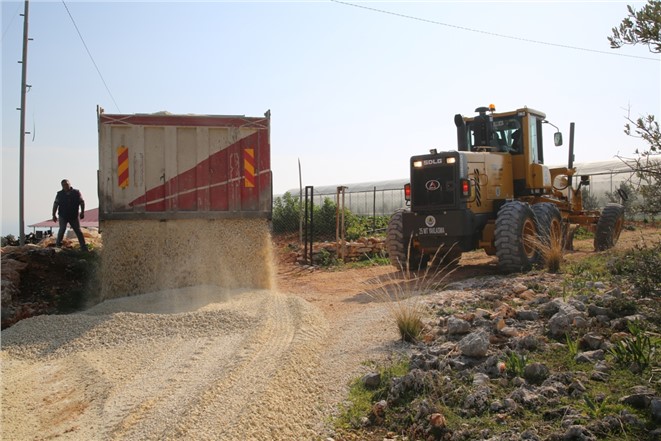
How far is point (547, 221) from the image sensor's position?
36.5 feet

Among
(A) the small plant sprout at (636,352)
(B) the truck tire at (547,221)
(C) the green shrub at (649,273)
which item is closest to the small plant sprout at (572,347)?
(A) the small plant sprout at (636,352)

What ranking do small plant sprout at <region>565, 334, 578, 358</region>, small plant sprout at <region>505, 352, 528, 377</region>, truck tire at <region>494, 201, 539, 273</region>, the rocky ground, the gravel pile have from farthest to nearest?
truck tire at <region>494, 201, 539, 273</region>
small plant sprout at <region>565, 334, 578, 358</region>
small plant sprout at <region>505, 352, 528, 377</region>
the gravel pile
the rocky ground

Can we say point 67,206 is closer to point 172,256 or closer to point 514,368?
point 172,256

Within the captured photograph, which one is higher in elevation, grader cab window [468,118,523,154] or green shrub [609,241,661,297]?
grader cab window [468,118,523,154]

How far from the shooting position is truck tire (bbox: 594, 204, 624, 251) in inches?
523

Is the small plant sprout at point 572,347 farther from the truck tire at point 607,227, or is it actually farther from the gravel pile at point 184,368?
the truck tire at point 607,227

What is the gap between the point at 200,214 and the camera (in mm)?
9297

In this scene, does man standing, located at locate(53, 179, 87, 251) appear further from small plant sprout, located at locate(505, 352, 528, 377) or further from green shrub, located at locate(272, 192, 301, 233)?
green shrub, located at locate(272, 192, 301, 233)

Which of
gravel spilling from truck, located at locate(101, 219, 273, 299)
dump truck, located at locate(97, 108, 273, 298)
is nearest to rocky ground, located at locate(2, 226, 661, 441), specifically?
gravel spilling from truck, located at locate(101, 219, 273, 299)

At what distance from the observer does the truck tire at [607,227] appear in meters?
13.3

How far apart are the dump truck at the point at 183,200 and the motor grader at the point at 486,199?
285cm

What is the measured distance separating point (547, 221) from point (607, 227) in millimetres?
3106

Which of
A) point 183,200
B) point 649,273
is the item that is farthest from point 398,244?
point 649,273

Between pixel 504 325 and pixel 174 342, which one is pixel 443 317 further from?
pixel 174 342
